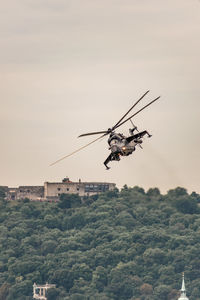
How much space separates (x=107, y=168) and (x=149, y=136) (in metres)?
4.96

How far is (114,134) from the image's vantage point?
625 feet

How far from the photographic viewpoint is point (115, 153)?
187375 millimetres

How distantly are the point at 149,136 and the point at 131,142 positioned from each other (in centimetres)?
493

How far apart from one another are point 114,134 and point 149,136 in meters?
7.26

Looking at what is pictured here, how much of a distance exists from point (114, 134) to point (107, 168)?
22.9 feet

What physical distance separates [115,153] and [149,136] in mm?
4891

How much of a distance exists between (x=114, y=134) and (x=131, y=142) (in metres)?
2.60

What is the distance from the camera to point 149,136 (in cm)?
18400

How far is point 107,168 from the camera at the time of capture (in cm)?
18438

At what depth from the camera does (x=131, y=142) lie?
188625 mm

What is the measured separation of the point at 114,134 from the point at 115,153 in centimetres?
363
